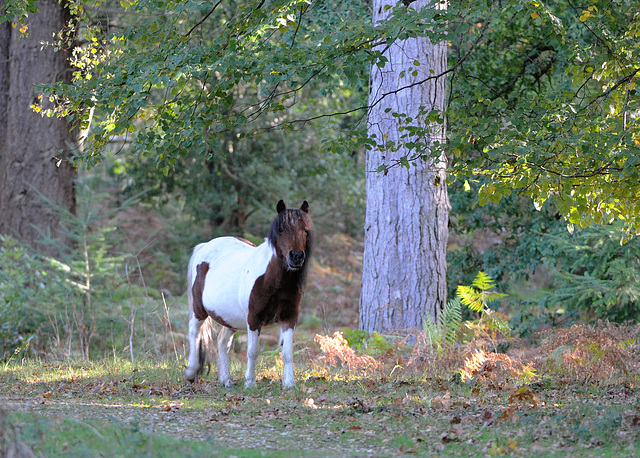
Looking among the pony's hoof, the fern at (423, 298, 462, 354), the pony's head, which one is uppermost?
the pony's head

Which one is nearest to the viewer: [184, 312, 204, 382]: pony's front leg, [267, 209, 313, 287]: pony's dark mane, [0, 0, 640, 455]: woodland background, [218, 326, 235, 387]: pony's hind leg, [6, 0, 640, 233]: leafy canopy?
[0, 0, 640, 455]: woodland background

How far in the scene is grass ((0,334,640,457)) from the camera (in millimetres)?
4793

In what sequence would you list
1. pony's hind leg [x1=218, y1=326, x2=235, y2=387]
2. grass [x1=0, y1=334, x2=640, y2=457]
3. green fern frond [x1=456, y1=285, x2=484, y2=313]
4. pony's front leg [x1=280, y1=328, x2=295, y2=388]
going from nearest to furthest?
grass [x1=0, y1=334, x2=640, y2=457], pony's front leg [x1=280, y1=328, x2=295, y2=388], pony's hind leg [x1=218, y1=326, x2=235, y2=387], green fern frond [x1=456, y1=285, x2=484, y2=313]

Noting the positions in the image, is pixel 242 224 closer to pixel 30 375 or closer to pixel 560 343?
pixel 30 375

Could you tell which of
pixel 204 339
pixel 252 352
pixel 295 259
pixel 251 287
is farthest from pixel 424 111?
pixel 204 339

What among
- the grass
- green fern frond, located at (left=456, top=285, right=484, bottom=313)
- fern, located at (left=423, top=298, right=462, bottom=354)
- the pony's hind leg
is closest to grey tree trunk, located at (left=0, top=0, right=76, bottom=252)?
the grass

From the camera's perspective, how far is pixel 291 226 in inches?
279

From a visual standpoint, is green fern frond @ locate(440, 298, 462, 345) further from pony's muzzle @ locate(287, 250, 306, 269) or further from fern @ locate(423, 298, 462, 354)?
pony's muzzle @ locate(287, 250, 306, 269)

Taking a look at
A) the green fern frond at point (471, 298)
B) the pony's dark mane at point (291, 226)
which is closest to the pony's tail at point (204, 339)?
the pony's dark mane at point (291, 226)

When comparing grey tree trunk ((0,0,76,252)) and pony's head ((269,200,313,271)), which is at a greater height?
grey tree trunk ((0,0,76,252))

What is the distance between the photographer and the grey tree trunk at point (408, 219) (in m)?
8.95

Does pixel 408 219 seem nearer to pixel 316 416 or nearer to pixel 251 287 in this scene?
pixel 251 287

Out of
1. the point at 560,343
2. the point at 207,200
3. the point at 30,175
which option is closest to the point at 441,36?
the point at 560,343

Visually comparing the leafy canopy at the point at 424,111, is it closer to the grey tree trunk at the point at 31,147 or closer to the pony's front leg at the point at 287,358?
the pony's front leg at the point at 287,358
